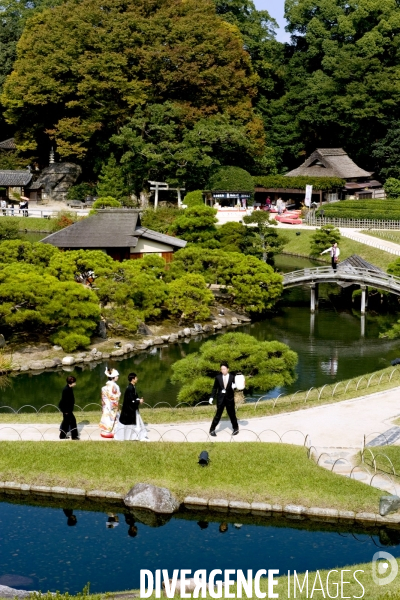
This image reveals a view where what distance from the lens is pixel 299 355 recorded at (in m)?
31.5

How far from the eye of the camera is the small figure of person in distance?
17.5 m

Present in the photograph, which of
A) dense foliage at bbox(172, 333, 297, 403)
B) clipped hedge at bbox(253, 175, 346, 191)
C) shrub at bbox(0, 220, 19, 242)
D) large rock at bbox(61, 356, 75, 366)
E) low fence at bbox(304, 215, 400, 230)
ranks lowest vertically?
large rock at bbox(61, 356, 75, 366)

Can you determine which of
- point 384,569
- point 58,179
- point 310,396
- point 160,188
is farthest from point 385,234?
point 384,569

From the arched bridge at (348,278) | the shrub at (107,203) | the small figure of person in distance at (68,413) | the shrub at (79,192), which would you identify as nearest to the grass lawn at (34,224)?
the shrub at (79,192)

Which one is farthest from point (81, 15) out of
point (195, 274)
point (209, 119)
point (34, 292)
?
point (34, 292)

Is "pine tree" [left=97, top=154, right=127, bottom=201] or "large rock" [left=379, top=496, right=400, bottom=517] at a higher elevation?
"pine tree" [left=97, top=154, right=127, bottom=201]

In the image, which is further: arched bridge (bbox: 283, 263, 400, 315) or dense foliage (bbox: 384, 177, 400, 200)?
dense foliage (bbox: 384, 177, 400, 200)

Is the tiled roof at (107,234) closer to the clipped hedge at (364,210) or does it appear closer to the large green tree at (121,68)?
the clipped hedge at (364,210)

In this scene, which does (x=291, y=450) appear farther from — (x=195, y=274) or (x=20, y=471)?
(x=195, y=274)

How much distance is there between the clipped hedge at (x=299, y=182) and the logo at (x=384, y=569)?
4760 cm

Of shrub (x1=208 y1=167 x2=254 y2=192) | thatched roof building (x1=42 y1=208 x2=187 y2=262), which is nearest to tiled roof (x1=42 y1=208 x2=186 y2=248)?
thatched roof building (x1=42 y1=208 x2=187 y2=262)

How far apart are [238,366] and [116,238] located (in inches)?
709

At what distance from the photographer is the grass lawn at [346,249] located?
45438mm

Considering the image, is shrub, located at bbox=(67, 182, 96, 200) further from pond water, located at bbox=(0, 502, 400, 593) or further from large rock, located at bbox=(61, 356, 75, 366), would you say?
pond water, located at bbox=(0, 502, 400, 593)
